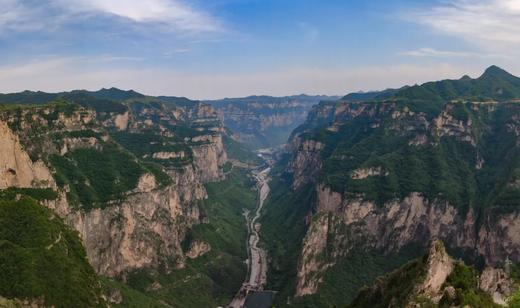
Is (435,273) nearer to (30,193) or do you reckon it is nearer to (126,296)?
(126,296)

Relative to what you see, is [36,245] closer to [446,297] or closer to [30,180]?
[30,180]

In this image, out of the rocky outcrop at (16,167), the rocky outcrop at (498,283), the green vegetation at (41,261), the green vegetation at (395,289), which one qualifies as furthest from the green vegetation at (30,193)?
the rocky outcrop at (498,283)

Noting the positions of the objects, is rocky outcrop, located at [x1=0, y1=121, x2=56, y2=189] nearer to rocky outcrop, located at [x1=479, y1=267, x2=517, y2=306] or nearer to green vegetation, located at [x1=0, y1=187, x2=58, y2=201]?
green vegetation, located at [x1=0, y1=187, x2=58, y2=201]

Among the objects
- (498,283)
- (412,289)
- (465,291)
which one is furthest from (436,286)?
(498,283)

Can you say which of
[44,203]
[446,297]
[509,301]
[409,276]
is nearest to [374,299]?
[409,276]

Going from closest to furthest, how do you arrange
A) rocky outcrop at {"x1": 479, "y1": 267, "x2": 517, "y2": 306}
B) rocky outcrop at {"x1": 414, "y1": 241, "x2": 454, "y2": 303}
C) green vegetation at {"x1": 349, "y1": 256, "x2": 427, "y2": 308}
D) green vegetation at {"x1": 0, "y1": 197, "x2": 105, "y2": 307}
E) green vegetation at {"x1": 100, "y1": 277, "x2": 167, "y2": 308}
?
rocky outcrop at {"x1": 414, "y1": 241, "x2": 454, "y2": 303} → green vegetation at {"x1": 349, "y1": 256, "x2": 427, "y2": 308} → rocky outcrop at {"x1": 479, "y1": 267, "x2": 517, "y2": 306} → green vegetation at {"x1": 0, "y1": 197, "x2": 105, "y2": 307} → green vegetation at {"x1": 100, "y1": 277, "x2": 167, "y2": 308}

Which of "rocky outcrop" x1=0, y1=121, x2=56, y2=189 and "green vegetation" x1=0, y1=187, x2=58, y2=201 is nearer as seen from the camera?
"green vegetation" x1=0, y1=187, x2=58, y2=201

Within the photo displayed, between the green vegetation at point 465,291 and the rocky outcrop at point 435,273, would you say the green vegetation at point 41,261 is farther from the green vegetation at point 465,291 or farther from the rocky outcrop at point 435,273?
the green vegetation at point 465,291

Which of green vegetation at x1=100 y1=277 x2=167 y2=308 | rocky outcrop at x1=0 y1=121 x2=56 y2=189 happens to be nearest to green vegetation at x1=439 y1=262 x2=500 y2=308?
green vegetation at x1=100 y1=277 x2=167 y2=308

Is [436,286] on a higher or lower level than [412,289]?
higher

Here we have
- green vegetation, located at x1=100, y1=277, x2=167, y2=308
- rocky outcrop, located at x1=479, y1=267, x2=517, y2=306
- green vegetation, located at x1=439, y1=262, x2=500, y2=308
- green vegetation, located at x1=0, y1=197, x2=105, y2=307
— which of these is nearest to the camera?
green vegetation, located at x1=439, y1=262, x2=500, y2=308
